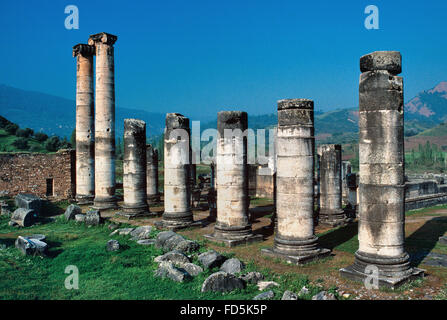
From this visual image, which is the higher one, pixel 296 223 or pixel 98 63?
pixel 98 63

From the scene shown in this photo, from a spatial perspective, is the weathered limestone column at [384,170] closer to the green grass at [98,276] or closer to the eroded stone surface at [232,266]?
the green grass at [98,276]

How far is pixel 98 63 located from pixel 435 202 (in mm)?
21596

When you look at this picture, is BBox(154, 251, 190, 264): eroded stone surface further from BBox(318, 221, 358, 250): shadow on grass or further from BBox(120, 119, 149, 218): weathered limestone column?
BBox(120, 119, 149, 218): weathered limestone column

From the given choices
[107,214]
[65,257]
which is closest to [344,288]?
[65,257]

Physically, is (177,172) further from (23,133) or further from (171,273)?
(23,133)

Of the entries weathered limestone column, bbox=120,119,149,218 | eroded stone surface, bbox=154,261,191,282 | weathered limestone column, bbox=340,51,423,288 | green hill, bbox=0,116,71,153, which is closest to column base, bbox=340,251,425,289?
weathered limestone column, bbox=340,51,423,288

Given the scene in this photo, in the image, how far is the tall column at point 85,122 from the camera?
2256cm

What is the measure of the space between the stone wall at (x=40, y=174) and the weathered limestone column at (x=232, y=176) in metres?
14.6

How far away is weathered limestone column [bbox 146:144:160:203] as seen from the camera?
936 inches

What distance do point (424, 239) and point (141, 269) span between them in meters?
10.1

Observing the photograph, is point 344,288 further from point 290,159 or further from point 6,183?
point 6,183

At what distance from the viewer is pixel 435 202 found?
76.5 ft

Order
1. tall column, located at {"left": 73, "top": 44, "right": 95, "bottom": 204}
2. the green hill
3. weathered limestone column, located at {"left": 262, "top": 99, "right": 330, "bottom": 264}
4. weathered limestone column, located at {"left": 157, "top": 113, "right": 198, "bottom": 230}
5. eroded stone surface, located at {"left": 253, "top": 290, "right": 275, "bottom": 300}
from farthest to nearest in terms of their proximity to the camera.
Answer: the green hill < tall column, located at {"left": 73, "top": 44, "right": 95, "bottom": 204} < weathered limestone column, located at {"left": 157, "top": 113, "right": 198, "bottom": 230} < weathered limestone column, located at {"left": 262, "top": 99, "right": 330, "bottom": 264} < eroded stone surface, located at {"left": 253, "top": 290, "right": 275, "bottom": 300}

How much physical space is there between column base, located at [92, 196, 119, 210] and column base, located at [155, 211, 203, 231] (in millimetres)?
5592
